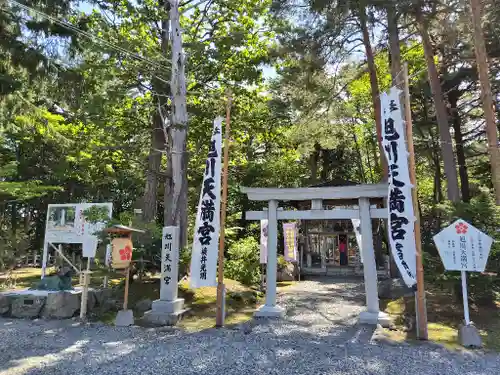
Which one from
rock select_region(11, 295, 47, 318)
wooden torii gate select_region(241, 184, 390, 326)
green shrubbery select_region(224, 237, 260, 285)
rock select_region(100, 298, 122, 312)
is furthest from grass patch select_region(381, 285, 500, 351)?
rock select_region(11, 295, 47, 318)

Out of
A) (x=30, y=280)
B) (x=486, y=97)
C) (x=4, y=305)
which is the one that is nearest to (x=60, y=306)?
(x=4, y=305)

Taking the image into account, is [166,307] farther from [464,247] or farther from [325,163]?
[325,163]

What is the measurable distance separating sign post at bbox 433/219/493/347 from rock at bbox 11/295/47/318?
26.9ft

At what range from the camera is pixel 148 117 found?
45.3ft

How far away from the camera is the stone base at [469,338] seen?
19.2ft

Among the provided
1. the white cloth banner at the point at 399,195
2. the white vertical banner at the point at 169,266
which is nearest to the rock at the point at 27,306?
the white vertical banner at the point at 169,266

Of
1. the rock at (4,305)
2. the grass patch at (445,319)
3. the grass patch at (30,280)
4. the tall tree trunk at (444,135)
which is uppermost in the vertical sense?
the tall tree trunk at (444,135)

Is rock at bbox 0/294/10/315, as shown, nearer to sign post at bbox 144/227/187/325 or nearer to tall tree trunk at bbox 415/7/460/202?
sign post at bbox 144/227/187/325

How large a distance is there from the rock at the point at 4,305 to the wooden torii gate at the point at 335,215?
18.2 ft

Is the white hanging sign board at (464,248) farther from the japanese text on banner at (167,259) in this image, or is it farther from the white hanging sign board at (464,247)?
the japanese text on banner at (167,259)

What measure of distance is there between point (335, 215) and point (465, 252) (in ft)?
8.48

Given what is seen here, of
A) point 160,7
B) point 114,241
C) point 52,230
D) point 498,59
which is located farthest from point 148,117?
point 498,59

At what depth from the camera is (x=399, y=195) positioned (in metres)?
6.41

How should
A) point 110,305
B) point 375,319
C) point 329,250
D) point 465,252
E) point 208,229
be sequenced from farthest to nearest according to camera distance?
point 329,250 → point 110,305 → point 208,229 → point 375,319 → point 465,252
